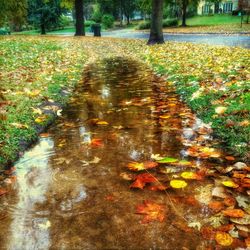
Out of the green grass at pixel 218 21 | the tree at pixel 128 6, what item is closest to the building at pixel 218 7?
the green grass at pixel 218 21

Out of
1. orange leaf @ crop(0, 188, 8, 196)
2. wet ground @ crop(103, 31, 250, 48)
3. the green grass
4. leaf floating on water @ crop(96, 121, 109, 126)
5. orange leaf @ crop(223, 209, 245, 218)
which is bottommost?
wet ground @ crop(103, 31, 250, 48)

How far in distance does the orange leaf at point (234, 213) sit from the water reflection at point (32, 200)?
49.7 inches

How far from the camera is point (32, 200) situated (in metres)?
2.55

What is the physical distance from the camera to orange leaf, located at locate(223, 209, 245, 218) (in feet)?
7.35

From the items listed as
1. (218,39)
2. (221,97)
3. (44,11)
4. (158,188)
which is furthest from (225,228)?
(44,11)

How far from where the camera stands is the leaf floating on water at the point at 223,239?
200cm

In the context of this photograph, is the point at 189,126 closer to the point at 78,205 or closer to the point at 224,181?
the point at 224,181

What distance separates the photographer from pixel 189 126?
412 centimetres

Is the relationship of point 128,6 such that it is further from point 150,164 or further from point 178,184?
point 178,184

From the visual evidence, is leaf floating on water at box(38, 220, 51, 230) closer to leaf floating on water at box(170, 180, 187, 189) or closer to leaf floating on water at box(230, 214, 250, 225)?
leaf floating on water at box(170, 180, 187, 189)

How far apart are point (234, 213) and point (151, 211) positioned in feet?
1.96

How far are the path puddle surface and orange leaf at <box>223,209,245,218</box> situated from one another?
2.0 inches

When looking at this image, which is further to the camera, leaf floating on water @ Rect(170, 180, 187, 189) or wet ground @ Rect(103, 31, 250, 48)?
wet ground @ Rect(103, 31, 250, 48)

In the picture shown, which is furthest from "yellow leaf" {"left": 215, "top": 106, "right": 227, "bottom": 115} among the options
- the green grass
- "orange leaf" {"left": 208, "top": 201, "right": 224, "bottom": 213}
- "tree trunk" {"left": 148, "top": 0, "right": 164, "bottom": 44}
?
the green grass
